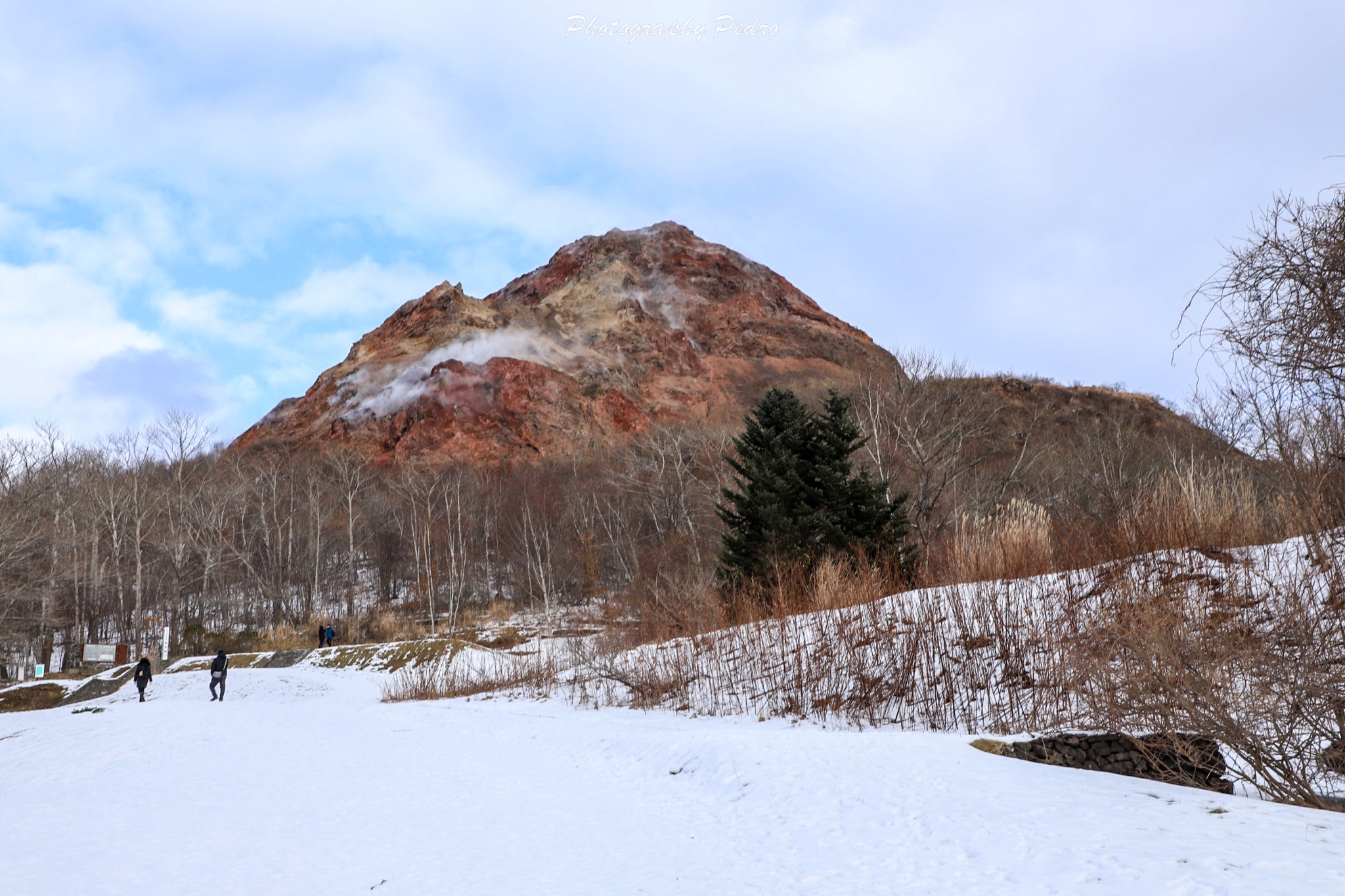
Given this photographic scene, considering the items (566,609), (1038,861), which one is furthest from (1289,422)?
(566,609)

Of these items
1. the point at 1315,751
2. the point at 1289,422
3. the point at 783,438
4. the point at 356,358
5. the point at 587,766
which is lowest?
the point at 587,766

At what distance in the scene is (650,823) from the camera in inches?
298

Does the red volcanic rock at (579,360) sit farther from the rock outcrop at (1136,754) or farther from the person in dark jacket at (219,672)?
the rock outcrop at (1136,754)

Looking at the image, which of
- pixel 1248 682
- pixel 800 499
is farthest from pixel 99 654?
pixel 1248 682

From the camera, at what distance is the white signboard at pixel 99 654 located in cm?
3294

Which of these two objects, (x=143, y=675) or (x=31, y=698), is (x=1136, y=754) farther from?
(x=31, y=698)

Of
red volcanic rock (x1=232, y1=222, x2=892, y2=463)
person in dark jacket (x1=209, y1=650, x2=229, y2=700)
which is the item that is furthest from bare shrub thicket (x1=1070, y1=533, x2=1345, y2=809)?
red volcanic rock (x1=232, y1=222, x2=892, y2=463)

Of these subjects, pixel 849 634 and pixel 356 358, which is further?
pixel 356 358

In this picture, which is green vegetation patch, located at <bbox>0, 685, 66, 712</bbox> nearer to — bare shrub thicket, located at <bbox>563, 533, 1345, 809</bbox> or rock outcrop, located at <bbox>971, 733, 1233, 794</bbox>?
bare shrub thicket, located at <bbox>563, 533, 1345, 809</bbox>

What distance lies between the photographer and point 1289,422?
699cm

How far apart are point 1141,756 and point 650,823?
5094 mm

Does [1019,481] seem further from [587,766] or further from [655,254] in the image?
[655,254]

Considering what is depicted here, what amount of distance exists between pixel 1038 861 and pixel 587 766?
6827 mm

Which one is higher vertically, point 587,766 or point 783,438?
point 783,438
